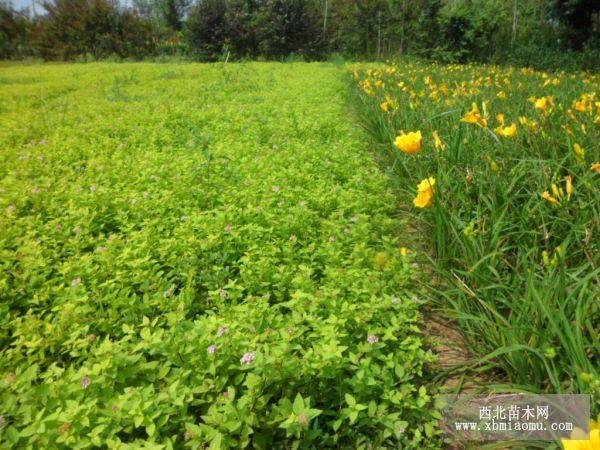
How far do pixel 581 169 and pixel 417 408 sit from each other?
62.9 inches

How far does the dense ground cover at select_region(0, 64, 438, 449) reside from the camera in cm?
139

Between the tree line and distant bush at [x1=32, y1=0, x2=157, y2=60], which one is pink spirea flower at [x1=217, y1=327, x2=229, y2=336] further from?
distant bush at [x1=32, y1=0, x2=157, y2=60]

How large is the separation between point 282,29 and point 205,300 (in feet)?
76.9

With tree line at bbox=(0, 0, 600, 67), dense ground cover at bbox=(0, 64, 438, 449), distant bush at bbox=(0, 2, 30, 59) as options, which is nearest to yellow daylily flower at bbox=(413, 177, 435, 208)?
dense ground cover at bbox=(0, 64, 438, 449)

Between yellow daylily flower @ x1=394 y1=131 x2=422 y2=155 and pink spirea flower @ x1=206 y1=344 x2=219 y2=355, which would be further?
yellow daylily flower @ x1=394 y1=131 x2=422 y2=155

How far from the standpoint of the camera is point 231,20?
21281 mm

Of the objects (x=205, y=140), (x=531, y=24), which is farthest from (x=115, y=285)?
(x=531, y=24)

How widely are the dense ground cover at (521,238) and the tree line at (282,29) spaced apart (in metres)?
17.5

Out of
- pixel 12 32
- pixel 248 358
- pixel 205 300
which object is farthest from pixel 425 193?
pixel 12 32

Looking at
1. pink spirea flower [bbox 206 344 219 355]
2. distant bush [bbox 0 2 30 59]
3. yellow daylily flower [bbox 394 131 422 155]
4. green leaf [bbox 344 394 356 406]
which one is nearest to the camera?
green leaf [bbox 344 394 356 406]

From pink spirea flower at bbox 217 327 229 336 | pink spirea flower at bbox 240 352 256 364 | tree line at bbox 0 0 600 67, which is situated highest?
tree line at bbox 0 0 600 67

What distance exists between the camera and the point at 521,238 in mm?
2027

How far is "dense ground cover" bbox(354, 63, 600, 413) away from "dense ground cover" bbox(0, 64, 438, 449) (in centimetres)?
28

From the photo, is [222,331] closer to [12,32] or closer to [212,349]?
[212,349]
